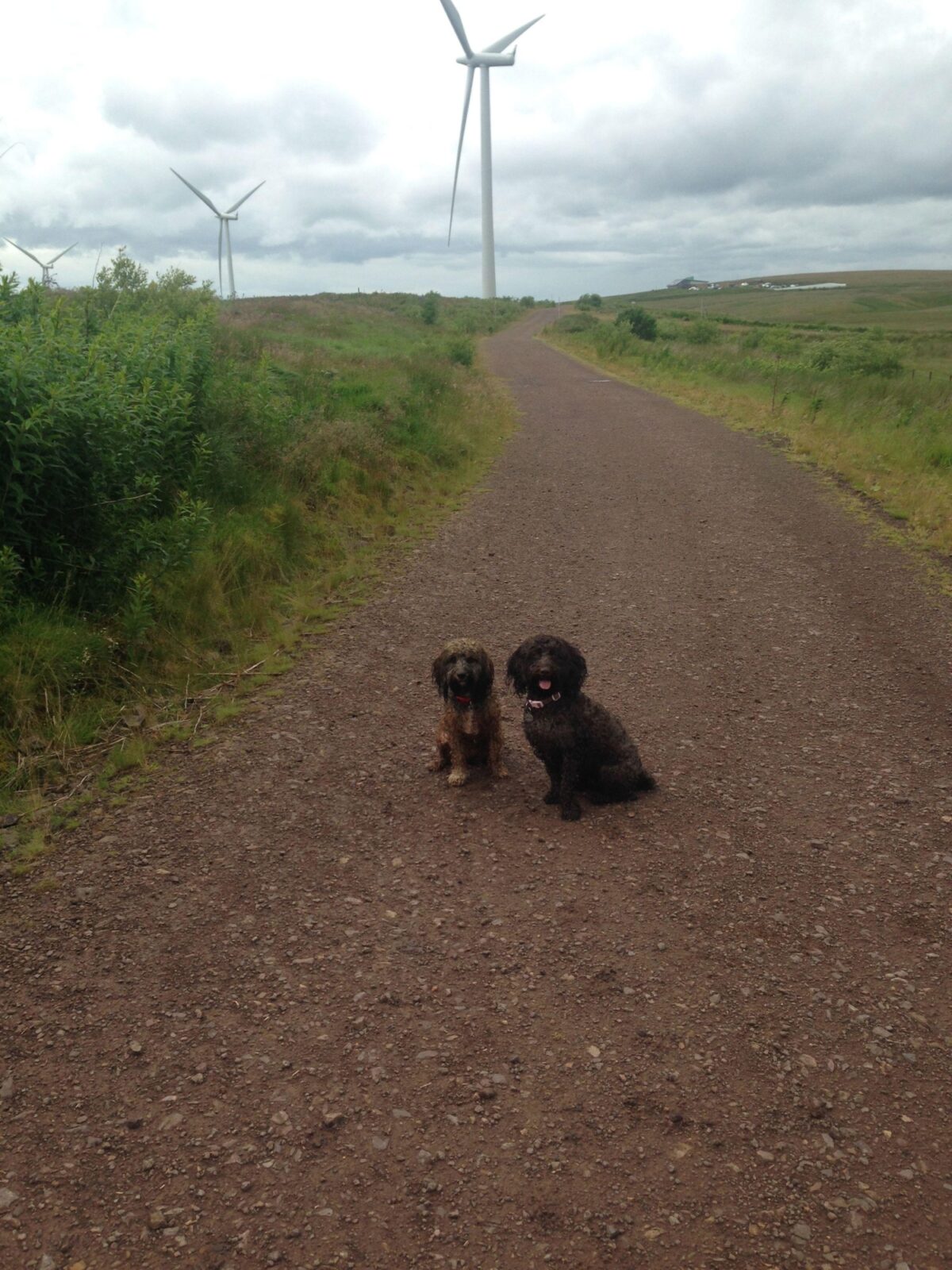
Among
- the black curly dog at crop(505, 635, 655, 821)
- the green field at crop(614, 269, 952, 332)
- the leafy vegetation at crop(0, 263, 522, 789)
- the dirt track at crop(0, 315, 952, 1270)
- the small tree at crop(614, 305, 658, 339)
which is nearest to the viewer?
the dirt track at crop(0, 315, 952, 1270)

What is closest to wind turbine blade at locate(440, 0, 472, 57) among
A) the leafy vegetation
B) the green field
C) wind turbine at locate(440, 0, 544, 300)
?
wind turbine at locate(440, 0, 544, 300)

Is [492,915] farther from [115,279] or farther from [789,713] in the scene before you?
[115,279]

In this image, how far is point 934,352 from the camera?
156 ft

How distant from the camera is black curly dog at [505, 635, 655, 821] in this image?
5266mm

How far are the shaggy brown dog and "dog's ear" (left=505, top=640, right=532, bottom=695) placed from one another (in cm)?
26

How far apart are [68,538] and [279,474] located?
424 cm

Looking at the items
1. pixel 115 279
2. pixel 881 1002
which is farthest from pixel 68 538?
pixel 115 279

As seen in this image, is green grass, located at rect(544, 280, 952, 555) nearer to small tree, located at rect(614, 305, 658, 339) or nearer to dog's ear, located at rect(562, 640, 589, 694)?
dog's ear, located at rect(562, 640, 589, 694)

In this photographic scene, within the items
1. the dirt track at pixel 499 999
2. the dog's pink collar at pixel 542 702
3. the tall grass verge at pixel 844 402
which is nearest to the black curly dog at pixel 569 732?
the dog's pink collar at pixel 542 702

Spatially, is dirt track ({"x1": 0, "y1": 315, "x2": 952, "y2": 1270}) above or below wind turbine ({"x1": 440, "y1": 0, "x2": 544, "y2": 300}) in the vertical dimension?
below

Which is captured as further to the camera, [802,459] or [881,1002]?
[802,459]

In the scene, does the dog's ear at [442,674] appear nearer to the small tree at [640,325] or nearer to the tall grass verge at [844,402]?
the tall grass verge at [844,402]

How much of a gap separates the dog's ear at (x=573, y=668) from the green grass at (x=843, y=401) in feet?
24.7

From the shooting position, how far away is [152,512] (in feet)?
26.5
